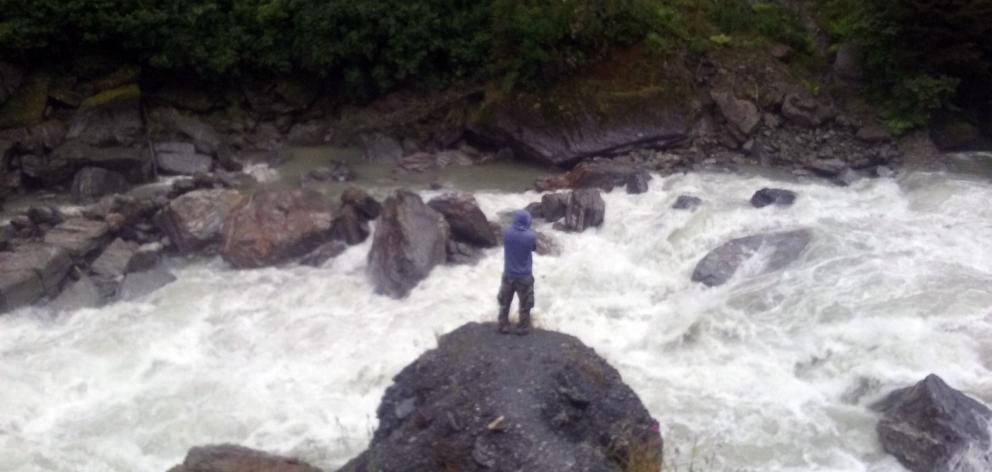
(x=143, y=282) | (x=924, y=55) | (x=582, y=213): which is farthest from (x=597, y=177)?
(x=143, y=282)

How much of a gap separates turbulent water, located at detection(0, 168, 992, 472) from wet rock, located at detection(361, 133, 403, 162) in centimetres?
549

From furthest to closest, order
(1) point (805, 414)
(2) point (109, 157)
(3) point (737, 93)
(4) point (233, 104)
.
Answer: (4) point (233, 104) → (3) point (737, 93) → (2) point (109, 157) → (1) point (805, 414)

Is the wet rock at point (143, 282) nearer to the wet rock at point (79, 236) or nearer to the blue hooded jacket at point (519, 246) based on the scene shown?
the wet rock at point (79, 236)

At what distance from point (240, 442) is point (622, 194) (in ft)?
31.2

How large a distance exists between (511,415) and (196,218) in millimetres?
10009

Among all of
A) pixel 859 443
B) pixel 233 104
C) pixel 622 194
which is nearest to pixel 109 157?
pixel 233 104

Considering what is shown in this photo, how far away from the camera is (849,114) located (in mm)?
20875

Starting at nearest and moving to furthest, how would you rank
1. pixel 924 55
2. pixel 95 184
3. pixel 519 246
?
pixel 519 246, pixel 95 184, pixel 924 55

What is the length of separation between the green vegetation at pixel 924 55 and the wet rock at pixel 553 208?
770 cm

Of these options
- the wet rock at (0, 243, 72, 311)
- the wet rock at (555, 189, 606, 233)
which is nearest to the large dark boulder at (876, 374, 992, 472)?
the wet rock at (555, 189, 606, 233)

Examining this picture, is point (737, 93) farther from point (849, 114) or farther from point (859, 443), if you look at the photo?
point (859, 443)

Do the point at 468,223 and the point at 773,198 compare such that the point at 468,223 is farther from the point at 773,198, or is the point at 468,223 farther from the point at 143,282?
the point at 773,198

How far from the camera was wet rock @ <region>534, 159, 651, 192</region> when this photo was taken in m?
18.9

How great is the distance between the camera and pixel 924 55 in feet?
65.8
